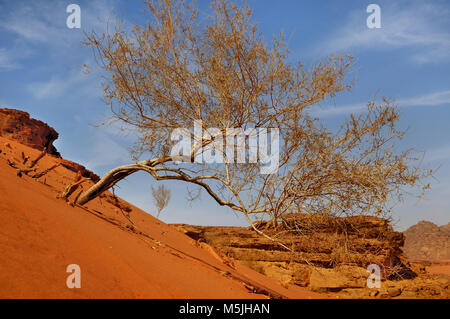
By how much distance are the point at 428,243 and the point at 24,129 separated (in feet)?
140

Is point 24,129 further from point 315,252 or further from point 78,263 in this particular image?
point 78,263

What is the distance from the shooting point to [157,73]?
713 centimetres

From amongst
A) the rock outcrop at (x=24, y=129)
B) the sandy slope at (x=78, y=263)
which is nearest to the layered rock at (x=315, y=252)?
the sandy slope at (x=78, y=263)

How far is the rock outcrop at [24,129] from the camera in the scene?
21469 mm

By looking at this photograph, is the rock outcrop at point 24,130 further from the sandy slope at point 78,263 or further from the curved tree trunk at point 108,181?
the sandy slope at point 78,263

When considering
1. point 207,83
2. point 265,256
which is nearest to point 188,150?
point 207,83

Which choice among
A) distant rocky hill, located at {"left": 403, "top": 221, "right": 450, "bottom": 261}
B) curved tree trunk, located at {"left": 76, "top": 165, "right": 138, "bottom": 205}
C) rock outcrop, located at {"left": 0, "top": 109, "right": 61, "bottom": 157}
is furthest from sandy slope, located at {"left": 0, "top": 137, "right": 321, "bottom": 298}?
distant rocky hill, located at {"left": 403, "top": 221, "right": 450, "bottom": 261}

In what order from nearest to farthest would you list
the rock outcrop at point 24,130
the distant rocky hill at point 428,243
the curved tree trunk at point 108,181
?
the curved tree trunk at point 108,181
the rock outcrop at point 24,130
the distant rocky hill at point 428,243

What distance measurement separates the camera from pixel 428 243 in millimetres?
37062

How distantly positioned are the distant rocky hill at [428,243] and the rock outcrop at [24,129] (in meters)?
37.6

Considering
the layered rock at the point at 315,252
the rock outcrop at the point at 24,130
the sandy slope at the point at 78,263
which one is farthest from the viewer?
the rock outcrop at the point at 24,130

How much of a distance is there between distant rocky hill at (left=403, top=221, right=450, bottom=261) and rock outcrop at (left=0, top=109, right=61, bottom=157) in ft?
124

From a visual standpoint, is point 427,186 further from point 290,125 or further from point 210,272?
point 210,272

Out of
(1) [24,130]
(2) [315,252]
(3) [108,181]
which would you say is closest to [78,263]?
(3) [108,181]
